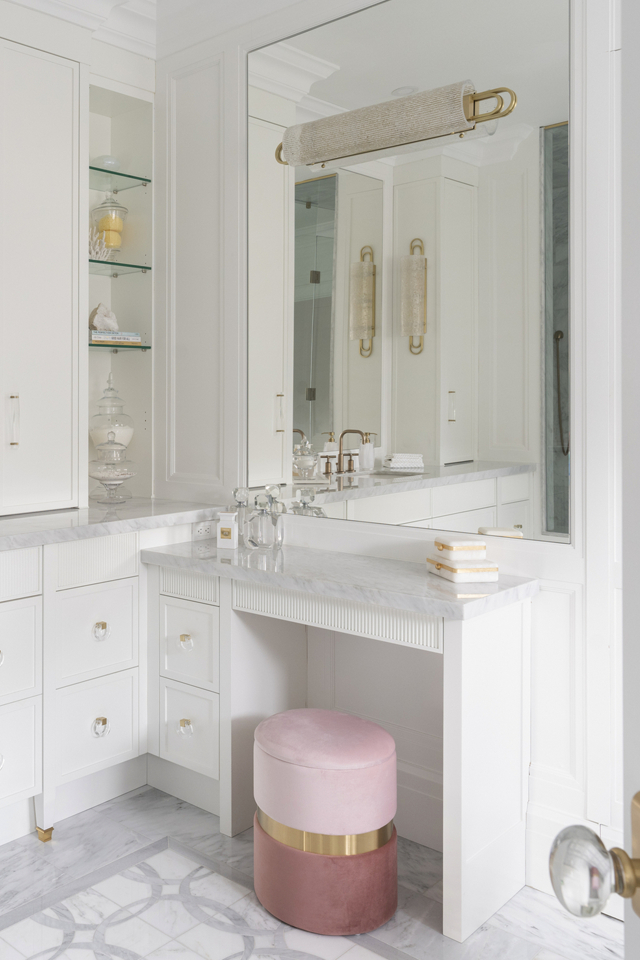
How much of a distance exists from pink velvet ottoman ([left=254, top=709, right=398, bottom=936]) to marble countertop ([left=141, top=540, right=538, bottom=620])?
0.39 m

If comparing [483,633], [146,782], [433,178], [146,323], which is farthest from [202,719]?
[433,178]

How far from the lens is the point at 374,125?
2.25m

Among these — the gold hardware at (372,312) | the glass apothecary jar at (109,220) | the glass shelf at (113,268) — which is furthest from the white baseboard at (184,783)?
the glass apothecary jar at (109,220)

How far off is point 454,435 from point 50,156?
166 cm

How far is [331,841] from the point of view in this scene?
184 cm

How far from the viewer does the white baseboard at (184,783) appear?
247cm

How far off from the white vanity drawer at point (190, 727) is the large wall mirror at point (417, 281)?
704 mm

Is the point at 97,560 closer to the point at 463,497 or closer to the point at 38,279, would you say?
the point at 38,279

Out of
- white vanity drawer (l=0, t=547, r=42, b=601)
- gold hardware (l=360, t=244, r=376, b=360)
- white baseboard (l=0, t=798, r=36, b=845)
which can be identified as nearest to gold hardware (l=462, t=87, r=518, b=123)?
gold hardware (l=360, t=244, r=376, b=360)

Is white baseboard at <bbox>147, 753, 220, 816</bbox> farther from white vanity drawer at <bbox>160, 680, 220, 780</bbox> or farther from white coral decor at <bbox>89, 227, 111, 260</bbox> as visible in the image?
white coral decor at <bbox>89, 227, 111, 260</bbox>

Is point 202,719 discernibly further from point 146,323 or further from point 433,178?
point 433,178

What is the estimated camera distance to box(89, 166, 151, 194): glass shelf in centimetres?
292

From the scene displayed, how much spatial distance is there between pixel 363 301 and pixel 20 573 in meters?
1.31

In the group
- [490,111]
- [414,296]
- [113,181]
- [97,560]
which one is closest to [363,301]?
[414,296]
